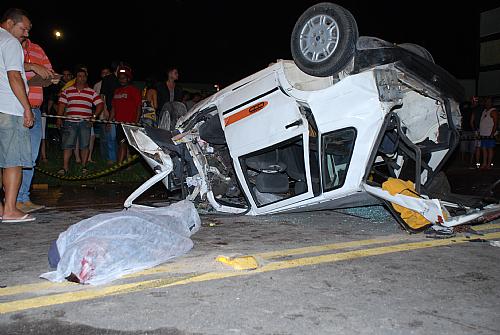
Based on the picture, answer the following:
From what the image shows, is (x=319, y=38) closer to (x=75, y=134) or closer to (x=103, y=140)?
(x=75, y=134)

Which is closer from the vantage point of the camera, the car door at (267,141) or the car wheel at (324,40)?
the car wheel at (324,40)

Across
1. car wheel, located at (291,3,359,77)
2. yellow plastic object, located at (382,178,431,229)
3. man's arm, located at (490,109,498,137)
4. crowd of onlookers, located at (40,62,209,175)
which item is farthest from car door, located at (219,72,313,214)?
man's arm, located at (490,109,498,137)

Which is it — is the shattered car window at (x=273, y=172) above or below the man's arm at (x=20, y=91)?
below

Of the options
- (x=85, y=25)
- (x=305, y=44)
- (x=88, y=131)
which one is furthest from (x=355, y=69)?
(x=85, y=25)

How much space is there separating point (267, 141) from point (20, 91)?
2.43 m

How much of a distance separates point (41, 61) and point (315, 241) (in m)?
3.75

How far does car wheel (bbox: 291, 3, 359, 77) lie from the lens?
13.9 ft

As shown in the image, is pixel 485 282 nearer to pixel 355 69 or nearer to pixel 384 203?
pixel 384 203

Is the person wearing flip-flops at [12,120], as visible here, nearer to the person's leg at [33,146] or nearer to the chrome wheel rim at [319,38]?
the person's leg at [33,146]

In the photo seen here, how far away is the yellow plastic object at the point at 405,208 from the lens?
170 inches

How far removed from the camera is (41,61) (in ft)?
19.5

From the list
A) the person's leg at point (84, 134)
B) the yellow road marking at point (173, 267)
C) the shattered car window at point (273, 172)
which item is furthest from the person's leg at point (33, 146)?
the person's leg at point (84, 134)

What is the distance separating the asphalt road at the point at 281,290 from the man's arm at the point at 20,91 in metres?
1.18

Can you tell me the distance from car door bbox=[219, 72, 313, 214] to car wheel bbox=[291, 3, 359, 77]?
37 centimetres
